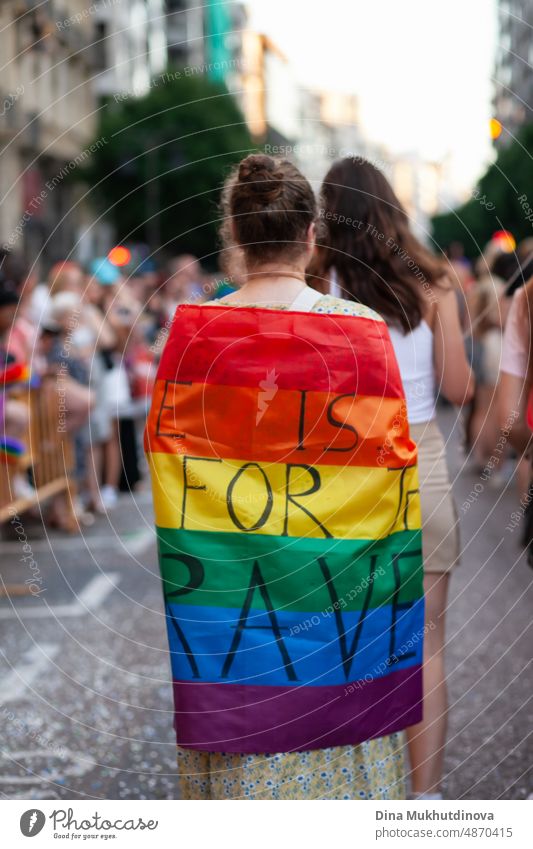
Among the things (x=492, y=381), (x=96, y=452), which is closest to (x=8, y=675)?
(x=96, y=452)

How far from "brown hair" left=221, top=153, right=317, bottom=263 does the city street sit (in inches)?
84.1

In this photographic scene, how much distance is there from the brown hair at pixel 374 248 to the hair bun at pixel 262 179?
77cm

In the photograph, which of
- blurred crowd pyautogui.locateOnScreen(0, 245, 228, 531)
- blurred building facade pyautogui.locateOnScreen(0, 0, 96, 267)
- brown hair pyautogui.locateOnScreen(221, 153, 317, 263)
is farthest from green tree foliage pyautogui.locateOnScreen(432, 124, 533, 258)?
brown hair pyautogui.locateOnScreen(221, 153, 317, 263)

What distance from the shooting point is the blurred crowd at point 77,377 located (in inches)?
320

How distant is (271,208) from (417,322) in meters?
0.96

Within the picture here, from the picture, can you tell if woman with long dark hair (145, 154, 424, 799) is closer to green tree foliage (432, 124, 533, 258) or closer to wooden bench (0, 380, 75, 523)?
wooden bench (0, 380, 75, 523)

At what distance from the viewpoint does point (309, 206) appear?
2.93m

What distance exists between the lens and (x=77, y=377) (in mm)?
9695

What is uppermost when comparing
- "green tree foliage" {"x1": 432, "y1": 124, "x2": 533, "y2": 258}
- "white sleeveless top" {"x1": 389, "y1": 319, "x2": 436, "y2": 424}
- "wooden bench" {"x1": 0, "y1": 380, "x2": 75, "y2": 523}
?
"green tree foliage" {"x1": 432, "y1": 124, "x2": 533, "y2": 258}

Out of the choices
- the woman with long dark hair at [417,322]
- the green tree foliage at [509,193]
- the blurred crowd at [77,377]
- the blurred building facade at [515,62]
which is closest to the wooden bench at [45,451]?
the blurred crowd at [77,377]

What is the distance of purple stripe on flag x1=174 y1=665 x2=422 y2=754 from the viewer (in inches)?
115

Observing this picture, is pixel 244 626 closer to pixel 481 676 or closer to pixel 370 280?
pixel 370 280

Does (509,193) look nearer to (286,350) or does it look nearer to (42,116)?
(42,116)

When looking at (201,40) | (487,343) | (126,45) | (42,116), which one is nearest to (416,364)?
(487,343)
